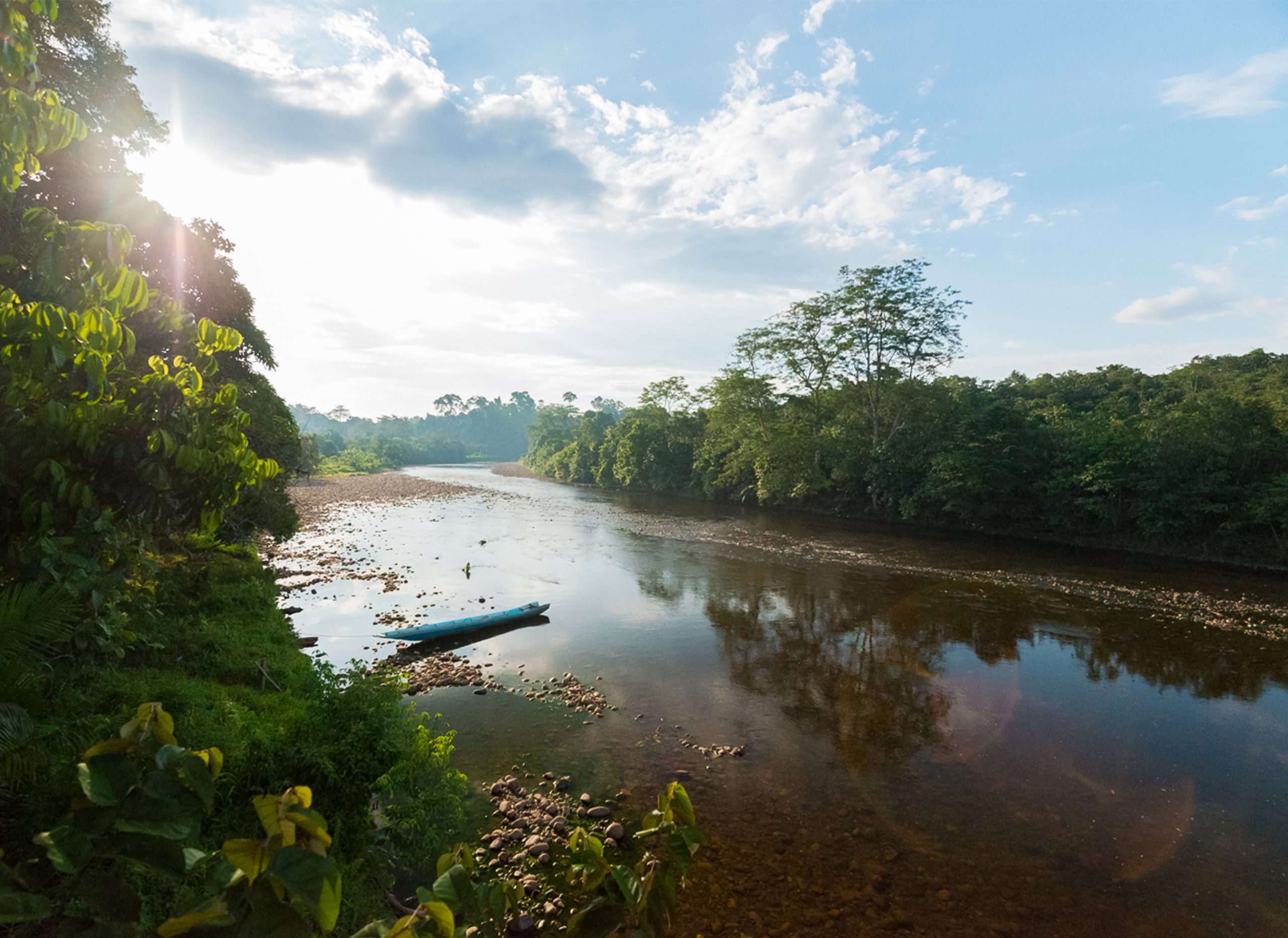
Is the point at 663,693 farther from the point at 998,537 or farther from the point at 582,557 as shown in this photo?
the point at 998,537

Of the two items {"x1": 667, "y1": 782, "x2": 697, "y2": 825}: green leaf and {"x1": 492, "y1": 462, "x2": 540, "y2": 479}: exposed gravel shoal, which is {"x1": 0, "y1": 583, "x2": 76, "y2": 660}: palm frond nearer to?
{"x1": 667, "y1": 782, "x2": 697, "y2": 825}: green leaf

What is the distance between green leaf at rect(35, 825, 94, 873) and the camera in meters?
1.42

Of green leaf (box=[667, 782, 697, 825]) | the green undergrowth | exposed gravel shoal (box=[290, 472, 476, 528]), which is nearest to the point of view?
green leaf (box=[667, 782, 697, 825])

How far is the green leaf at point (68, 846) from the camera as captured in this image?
142 cm

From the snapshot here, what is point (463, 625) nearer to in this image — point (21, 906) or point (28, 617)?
point (28, 617)

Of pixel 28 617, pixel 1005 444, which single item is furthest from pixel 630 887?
pixel 1005 444

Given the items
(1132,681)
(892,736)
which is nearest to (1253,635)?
(1132,681)

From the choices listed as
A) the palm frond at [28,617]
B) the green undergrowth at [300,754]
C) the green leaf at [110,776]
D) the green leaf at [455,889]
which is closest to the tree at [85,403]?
the palm frond at [28,617]

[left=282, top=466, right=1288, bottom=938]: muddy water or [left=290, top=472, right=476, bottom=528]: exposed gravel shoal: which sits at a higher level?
[left=290, top=472, right=476, bottom=528]: exposed gravel shoal

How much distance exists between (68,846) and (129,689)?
6721mm

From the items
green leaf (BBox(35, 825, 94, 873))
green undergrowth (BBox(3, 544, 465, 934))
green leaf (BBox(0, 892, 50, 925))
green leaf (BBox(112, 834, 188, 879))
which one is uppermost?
green leaf (BBox(35, 825, 94, 873))

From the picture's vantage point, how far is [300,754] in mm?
6051

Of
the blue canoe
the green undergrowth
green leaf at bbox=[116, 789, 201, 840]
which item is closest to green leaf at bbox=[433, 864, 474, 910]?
green leaf at bbox=[116, 789, 201, 840]

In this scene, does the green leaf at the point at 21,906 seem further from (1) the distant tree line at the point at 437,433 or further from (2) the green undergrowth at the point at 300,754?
(1) the distant tree line at the point at 437,433
